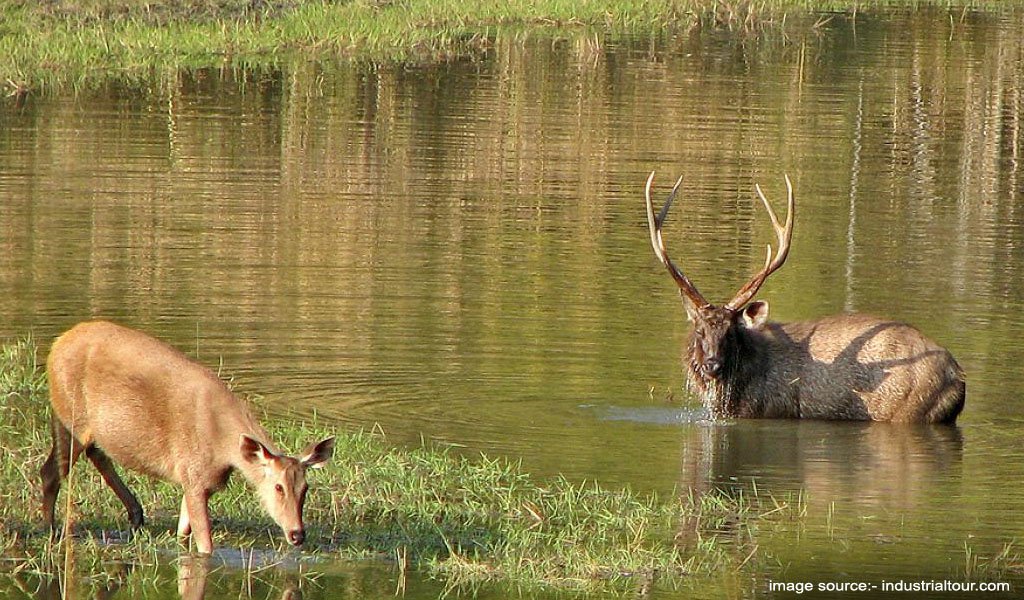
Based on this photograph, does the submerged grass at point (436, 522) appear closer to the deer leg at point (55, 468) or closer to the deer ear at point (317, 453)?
the deer leg at point (55, 468)

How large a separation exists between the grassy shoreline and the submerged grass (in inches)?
562

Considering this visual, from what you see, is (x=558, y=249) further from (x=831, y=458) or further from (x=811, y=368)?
(x=831, y=458)

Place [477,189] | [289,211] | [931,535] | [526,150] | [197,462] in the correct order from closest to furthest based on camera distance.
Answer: [197,462], [931,535], [289,211], [477,189], [526,150]

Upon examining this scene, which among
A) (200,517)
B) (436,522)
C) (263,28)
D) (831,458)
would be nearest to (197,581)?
(200,517)

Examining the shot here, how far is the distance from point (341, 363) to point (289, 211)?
5.17 m

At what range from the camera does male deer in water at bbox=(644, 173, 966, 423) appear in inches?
475

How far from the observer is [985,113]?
82.6 ft

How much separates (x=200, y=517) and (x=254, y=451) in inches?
18.8

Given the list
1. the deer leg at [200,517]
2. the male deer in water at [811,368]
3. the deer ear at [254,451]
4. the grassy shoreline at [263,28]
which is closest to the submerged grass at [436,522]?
the deer leg at [200,517]

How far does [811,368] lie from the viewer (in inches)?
485

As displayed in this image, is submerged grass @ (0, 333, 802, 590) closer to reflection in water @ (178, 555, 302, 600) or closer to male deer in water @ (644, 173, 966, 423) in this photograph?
reflection in water @ (178, 555, 302, 600)

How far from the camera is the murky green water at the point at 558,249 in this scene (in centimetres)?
1089

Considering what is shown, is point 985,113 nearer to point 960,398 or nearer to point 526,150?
point 526,150

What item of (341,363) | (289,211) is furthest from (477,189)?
(341,363)
